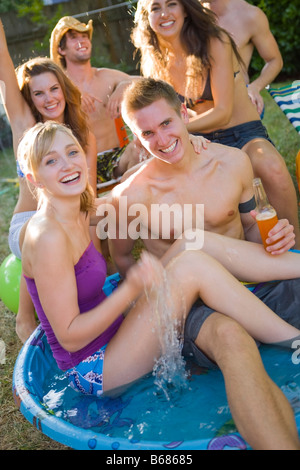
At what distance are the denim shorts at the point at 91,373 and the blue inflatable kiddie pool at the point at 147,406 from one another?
113 millimetres

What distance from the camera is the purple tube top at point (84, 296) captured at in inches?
96.3

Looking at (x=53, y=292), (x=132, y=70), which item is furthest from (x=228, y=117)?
(x=132, y=70)

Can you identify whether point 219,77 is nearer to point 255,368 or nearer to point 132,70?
point 255,368

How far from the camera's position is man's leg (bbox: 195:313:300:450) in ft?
5.88

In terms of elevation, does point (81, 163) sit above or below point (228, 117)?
above

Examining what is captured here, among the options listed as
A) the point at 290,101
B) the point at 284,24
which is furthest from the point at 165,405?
the point at 284,24

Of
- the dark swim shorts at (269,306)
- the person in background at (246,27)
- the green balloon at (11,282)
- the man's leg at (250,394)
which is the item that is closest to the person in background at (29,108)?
the green balloon at (11,282)

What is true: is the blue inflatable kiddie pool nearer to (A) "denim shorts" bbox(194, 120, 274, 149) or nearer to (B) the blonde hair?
(B) the blonde hair

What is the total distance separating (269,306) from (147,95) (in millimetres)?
1278

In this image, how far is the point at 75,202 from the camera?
2508 mm

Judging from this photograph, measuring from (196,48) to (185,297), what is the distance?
1.93m

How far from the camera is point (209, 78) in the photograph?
371cm

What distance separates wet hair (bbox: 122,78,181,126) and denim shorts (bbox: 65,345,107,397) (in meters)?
1.27

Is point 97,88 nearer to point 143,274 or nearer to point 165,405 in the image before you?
point 143,274
